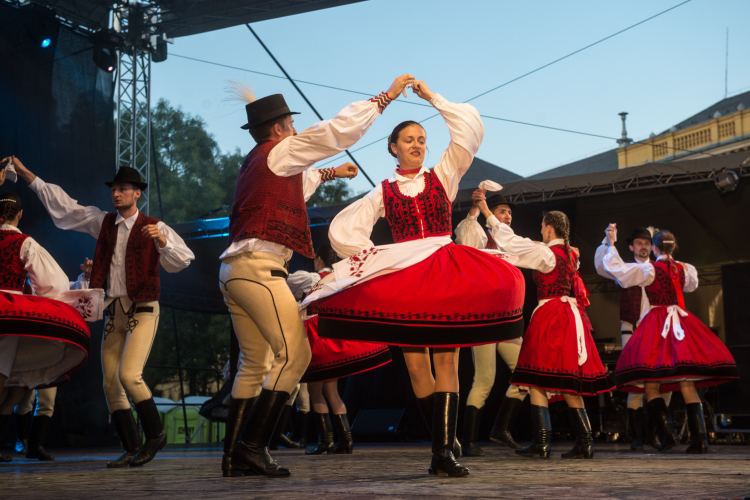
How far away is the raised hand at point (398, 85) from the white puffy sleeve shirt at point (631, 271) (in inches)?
110

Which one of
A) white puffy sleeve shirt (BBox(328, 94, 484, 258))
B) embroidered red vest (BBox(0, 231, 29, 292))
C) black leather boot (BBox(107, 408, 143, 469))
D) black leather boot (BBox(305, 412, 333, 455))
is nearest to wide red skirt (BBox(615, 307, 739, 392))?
black leather boot (BBox(305, 412, 333, 455))

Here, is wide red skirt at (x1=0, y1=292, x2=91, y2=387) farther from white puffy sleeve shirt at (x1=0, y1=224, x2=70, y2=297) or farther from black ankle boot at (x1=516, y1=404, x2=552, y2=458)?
black ankle boot at (x1=516, y1=404, x2=552, y2=458)

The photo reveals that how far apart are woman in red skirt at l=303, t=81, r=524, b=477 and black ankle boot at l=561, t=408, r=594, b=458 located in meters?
1.60

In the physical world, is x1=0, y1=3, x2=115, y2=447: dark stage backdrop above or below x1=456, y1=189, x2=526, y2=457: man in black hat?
above

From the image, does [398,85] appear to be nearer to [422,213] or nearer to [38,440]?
[422,213]

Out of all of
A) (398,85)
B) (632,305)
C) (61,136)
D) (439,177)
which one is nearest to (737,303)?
(632,305)

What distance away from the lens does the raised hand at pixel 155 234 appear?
3645 mm

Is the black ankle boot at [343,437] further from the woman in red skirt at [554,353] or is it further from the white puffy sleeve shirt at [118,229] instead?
the white puffy sleeve shirt at [118,229]

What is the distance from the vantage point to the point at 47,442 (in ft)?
24.4

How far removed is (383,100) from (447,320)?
903mm

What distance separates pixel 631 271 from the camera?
16.4 feet

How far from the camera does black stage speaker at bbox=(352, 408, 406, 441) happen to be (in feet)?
26.2

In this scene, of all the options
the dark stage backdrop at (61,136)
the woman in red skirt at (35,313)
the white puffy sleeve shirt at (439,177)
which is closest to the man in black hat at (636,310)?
the white puffy sleeve shirt at (439,177)

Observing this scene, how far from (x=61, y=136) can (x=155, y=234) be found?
4741mm
